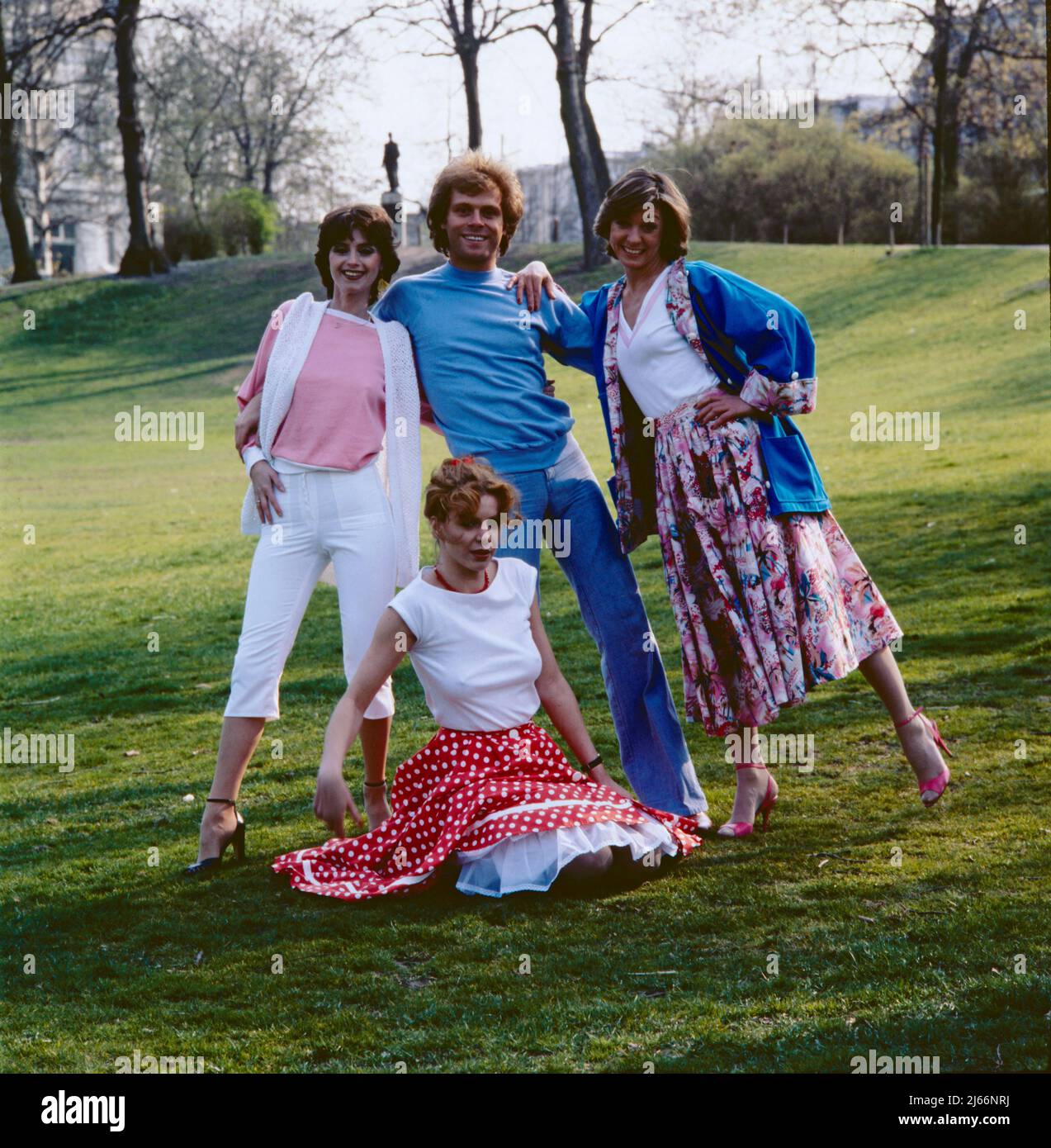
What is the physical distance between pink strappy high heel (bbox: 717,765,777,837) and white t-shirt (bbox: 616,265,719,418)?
1273 mm

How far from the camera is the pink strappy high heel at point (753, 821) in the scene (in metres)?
4.81

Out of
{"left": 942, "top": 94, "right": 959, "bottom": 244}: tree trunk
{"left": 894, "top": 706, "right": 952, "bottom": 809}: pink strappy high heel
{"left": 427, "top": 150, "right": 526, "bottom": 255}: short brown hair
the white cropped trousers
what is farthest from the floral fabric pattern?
{"left": 942, "top": 94, "right": 959, "bottom": 244}: tree trunk

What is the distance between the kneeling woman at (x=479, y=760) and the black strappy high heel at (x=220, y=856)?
234mm

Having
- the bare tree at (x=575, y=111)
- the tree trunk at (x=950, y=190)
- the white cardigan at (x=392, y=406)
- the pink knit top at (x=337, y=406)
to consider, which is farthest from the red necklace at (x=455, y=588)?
the tree trunk at (x=950, y=190)

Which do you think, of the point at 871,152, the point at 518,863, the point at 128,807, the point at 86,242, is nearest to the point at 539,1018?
the point at 518,863

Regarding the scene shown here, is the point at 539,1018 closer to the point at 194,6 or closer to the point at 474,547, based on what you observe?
the point at 474,547

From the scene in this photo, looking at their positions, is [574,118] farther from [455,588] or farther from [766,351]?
[455,588]

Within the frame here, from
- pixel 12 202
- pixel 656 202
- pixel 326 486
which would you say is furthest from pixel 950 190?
pixel 326 486

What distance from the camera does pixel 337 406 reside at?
15.5 ft

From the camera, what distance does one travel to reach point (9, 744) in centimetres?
684

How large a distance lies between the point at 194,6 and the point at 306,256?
20.2ft

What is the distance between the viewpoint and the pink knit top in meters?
4.69

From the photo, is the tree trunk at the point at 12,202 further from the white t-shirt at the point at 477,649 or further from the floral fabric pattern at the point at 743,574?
the white t-shirt at the point at 477,649

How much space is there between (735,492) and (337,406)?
1.33 metres
